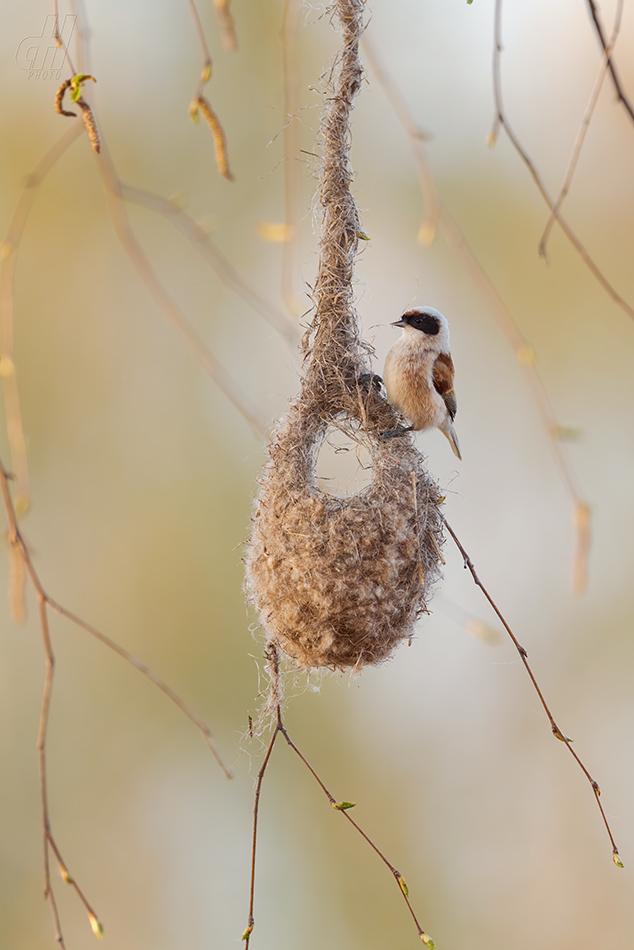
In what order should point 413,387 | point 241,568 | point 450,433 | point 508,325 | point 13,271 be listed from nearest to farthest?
1. point 508,325
2. point 13,271
3. point 413,387
4. point 450,433
5. point 241,568

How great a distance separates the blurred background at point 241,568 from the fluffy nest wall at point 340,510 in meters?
2.36

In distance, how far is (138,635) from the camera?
14.5 ft

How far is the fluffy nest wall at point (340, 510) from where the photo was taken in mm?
1437

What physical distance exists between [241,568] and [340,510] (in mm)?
2692

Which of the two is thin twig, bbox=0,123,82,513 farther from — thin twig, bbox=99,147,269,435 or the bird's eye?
the bird's eye

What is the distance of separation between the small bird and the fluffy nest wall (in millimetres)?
40

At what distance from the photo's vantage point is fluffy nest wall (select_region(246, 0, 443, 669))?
1437mm

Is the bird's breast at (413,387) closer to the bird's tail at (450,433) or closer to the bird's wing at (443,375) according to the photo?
the bird's wing at (443,375)

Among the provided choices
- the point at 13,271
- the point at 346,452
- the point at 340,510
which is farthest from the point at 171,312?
the point at 346,452

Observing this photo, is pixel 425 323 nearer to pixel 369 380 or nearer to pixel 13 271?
pixel 369 380

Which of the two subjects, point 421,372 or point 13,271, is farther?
point 421,372

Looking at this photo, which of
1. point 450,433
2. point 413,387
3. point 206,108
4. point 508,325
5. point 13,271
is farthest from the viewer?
point 450,433

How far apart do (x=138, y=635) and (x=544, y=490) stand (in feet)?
7.53

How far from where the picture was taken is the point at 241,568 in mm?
4113
